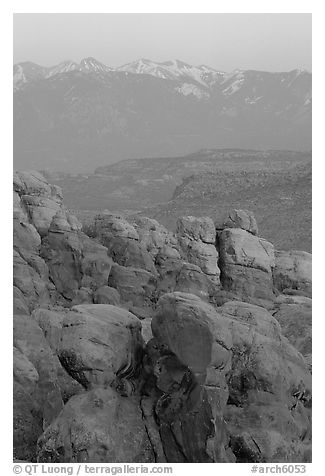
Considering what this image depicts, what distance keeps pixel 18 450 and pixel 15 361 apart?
2.91 m

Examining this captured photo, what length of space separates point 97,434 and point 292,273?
89.0 feet

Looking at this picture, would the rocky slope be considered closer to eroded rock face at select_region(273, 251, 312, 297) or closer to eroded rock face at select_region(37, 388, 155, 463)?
eroded rock face at select_region(37, 388, 155, 463)

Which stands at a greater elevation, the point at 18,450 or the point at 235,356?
the point at 235,356

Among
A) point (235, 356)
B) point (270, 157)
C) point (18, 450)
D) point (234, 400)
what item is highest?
point (270, 157)

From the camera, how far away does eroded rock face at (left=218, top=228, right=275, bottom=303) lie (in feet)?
133

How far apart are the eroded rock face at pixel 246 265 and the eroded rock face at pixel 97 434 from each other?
2245 cm

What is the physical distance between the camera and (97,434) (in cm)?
1722

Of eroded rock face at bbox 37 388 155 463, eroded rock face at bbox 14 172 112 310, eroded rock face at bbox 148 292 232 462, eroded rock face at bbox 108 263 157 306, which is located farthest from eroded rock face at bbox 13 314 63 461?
eroded rock face at bbox 108 263 157 306

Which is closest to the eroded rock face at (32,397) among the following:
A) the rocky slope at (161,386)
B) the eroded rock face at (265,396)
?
the rocky slope at (161,386)

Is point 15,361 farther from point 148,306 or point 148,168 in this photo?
point 148,168

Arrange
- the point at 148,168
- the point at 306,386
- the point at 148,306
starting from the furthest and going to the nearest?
the point at 148,168 → the point at 148,306 → the point at 306,386

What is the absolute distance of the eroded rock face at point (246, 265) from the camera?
133 feet

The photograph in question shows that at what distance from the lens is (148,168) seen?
189875mm
